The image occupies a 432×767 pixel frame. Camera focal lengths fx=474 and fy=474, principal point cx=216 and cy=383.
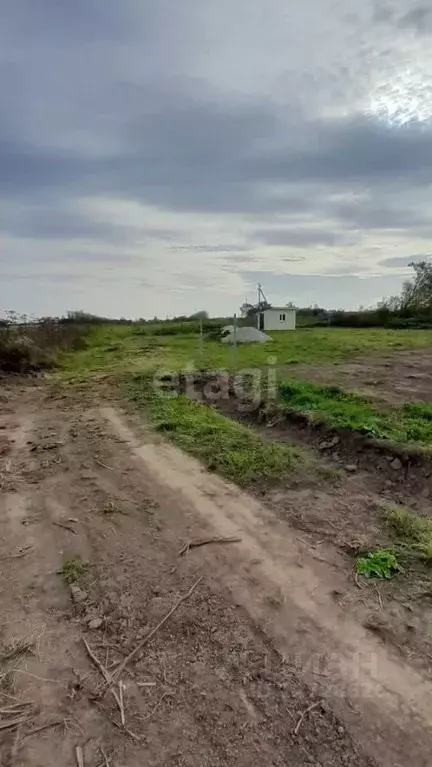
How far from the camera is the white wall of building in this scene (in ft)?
99.4

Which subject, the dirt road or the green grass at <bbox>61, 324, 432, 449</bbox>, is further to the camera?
the green grass at <bbox>61, 324, 432, 449</bbox>

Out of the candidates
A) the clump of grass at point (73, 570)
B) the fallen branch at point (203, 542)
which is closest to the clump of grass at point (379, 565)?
the fallen branch at point (203, 542)

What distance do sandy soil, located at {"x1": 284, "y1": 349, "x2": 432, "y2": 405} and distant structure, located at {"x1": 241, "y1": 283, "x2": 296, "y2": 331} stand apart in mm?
18628

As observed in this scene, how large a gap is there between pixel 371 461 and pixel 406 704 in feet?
8.86

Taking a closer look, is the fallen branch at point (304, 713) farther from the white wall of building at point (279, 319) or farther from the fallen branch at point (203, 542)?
the white wall of building at point (279, 319)

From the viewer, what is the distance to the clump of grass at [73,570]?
2.73 metres

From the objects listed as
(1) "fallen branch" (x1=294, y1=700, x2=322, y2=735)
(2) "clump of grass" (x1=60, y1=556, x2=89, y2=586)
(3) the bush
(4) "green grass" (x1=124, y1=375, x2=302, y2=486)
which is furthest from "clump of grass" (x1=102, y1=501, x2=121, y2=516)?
(3) the bush

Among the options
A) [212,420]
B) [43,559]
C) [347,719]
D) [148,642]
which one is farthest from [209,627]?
[212,420]

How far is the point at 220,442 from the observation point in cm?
507

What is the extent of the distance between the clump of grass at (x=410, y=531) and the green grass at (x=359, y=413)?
3.89 feet

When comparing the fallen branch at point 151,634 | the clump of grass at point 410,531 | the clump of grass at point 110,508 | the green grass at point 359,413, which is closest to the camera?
the fallen branch at point 151,634

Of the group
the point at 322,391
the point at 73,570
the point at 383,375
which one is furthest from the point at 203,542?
the point at 383,375

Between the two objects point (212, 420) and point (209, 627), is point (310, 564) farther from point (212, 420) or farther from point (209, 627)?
point (212, 420)

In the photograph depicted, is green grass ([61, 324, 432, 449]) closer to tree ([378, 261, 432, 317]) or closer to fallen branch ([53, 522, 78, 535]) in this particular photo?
fallen branch ([53, 522, 78, 535])
